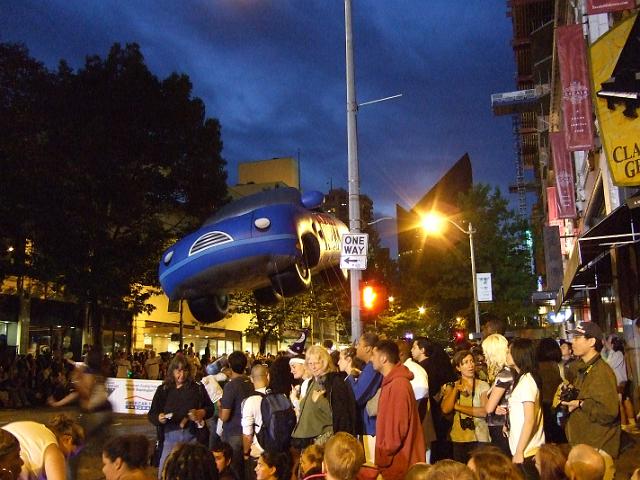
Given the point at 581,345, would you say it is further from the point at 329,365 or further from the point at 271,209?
the point at 271,209

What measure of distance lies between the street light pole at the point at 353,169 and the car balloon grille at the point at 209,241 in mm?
2338

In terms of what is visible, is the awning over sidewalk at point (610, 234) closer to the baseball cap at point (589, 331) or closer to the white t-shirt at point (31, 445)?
the baseball cap at point (589, 331)

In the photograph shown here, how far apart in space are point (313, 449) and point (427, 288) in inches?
1546

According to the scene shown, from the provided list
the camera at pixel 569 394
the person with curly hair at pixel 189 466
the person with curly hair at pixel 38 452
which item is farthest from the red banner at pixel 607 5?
the person with curly hair at pixel 38 452

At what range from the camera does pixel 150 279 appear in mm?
26250

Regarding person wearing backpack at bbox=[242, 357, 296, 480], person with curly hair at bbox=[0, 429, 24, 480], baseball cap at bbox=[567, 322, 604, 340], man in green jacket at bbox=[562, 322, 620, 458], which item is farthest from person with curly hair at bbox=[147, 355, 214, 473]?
baseball cap at bbox=[567, 322, 604, 340]

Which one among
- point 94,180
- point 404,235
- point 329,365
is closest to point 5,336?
point 94,180

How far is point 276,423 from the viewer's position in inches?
261

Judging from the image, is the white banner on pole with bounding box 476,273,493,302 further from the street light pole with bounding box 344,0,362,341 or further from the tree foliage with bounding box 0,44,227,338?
the street light pole with bounding box 344,0,362,341

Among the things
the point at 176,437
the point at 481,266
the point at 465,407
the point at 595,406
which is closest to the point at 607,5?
the point at 465,407

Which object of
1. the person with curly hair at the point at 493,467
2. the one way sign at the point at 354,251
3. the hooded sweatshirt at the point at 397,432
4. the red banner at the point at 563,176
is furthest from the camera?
the red banner at the point at 563,176

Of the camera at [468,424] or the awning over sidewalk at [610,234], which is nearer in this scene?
the camera at [468,424]

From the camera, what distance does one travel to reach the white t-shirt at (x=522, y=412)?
5438 mm

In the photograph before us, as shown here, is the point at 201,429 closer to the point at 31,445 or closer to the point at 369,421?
the point at 369,421
